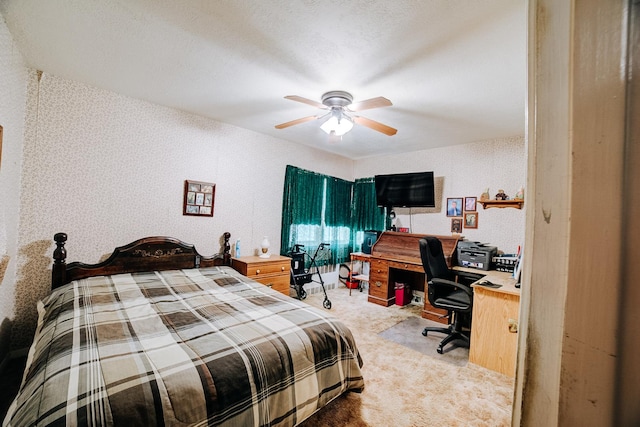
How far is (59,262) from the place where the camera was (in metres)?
2.44

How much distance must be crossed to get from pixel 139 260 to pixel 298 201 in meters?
2.38

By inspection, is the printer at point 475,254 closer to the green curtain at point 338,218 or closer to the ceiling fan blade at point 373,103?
the green curtain at point 338,218

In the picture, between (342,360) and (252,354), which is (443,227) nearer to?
(342,360)

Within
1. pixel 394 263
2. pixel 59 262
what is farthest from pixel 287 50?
pixel 394 263

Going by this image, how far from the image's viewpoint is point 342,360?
5.95 ft

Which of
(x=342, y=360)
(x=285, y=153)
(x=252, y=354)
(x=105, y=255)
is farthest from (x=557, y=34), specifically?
(x=285, y=153)

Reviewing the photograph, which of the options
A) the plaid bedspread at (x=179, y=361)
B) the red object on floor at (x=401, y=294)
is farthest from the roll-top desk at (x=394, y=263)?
the plaid bedspread at (x=179, y=361)

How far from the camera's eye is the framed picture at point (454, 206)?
412cm

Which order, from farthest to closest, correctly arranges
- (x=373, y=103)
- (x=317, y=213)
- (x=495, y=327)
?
(x=317, y=213)
(x=495, y=327)
(x=373, y=103)

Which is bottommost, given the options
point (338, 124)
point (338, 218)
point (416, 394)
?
point (416, 394)

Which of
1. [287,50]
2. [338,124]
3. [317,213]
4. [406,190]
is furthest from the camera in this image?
[317,213]

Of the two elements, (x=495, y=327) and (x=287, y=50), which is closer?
(x=287, y=50)

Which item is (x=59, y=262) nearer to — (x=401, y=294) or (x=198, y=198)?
(x=198, y=198)

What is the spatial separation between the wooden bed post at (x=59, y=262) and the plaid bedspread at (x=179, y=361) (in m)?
0.22
